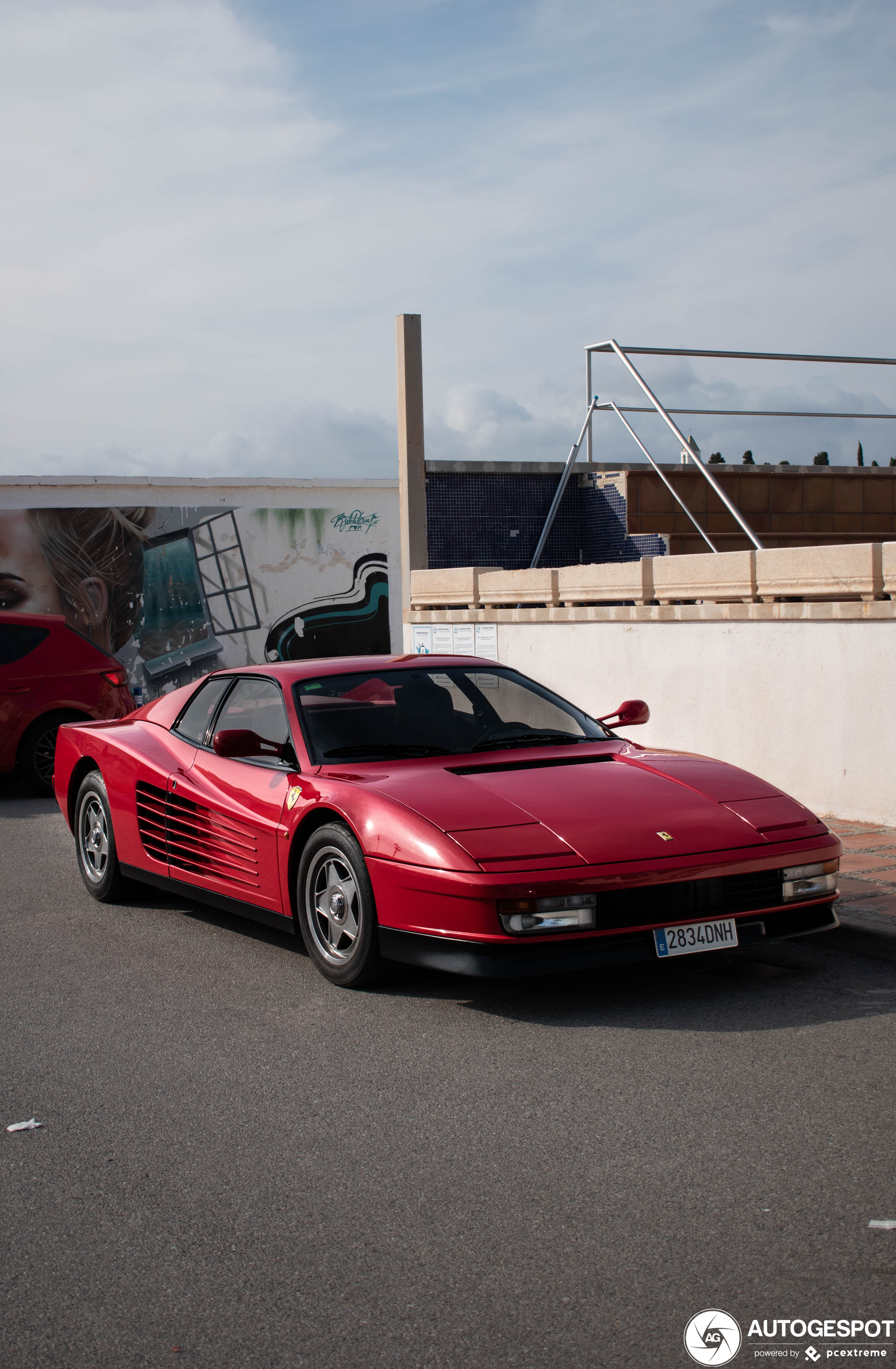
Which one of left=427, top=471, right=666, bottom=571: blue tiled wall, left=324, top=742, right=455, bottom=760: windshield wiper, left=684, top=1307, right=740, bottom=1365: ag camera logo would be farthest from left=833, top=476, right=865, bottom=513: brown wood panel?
left=684, top=1307, right=740, bottom=1365: ag camera logo

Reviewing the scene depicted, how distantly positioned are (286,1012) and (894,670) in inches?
192

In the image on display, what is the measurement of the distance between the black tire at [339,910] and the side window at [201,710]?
1439 millimetres

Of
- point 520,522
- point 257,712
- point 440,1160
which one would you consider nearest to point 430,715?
point 257,712

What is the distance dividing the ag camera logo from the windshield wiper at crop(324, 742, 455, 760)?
3377 mm

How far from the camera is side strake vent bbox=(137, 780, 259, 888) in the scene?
5.96 metres

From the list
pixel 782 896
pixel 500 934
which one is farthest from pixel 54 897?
pixel 782 896

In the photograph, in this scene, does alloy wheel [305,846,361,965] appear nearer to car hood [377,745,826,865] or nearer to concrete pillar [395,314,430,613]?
car hood [377,745,826,865]

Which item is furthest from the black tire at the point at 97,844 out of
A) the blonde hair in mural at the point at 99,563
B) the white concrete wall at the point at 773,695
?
the blonde hair in mural at the point at 99,563

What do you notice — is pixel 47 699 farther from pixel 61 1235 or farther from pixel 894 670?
pixel 61 1235

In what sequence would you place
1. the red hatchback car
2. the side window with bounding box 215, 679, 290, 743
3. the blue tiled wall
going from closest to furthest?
the side window with bounding box 215, 679, 290, 743 < the red hatchback car < the blue tiled wall

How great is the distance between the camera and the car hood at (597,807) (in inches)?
195

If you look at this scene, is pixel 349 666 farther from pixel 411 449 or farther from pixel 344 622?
pixel 344 622

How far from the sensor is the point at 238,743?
585 centimetres

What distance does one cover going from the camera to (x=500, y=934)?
474 centimetres
